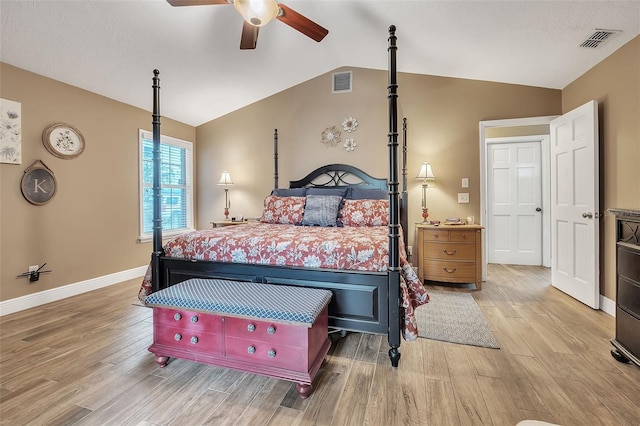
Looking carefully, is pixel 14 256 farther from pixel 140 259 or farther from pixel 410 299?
pixel 410 299

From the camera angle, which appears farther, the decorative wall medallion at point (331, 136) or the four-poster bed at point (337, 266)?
the decorative wall medallion at point (331, 136)

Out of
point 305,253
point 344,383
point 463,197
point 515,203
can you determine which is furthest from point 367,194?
point 515,203

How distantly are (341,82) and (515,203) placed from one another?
11.6 ft

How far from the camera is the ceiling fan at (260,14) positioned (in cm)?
206

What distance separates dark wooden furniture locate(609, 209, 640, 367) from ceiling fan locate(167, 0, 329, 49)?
266 centimetres

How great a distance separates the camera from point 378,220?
346 cm

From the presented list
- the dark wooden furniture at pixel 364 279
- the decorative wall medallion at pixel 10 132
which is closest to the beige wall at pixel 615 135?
the dark wooden furniture at pixel 364 279

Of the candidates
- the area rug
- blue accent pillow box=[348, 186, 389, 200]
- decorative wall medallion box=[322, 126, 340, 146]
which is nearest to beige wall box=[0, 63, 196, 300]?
decorative wall medallion box=[322, 126, 340, 146]

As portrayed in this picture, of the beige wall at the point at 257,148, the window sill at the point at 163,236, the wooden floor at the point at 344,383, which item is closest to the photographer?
the wooden floor at the point at 344,383

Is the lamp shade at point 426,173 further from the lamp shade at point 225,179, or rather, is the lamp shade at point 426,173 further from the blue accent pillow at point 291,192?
the lamp shade at point 225,179

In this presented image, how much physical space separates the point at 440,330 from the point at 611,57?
3040mm

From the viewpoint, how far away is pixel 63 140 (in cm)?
331

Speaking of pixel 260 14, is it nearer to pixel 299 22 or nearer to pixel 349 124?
pixel 299 22

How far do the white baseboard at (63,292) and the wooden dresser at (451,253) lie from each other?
399 centimetres
